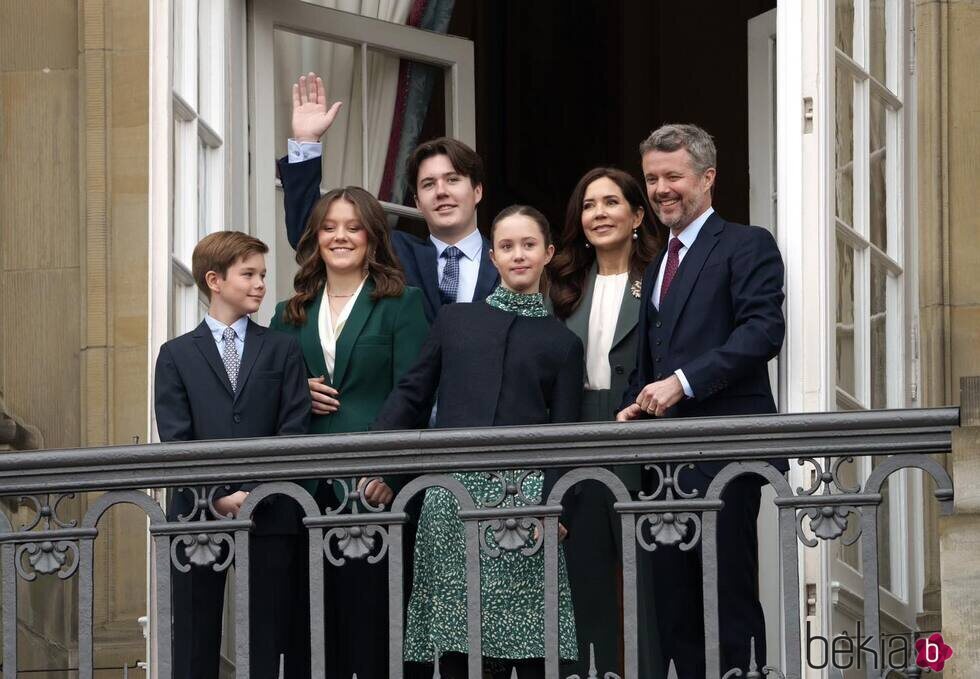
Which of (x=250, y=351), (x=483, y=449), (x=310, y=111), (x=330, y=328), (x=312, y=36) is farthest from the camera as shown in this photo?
(x=312, y=36)

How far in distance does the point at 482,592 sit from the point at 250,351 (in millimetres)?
956

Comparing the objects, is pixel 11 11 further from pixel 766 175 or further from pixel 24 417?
pixel 766 175

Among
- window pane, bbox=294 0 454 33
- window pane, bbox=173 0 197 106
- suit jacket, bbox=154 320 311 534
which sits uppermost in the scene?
window pane, bbox=294 0 454 33

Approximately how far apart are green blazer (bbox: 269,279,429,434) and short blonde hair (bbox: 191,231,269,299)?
0.28 meters

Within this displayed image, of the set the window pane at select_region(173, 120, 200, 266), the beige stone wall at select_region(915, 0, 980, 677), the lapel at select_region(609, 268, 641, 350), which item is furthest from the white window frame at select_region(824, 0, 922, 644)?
the window pane at select_region(173, 120, 200, 266)

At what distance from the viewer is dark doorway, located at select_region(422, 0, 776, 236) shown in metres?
11.5

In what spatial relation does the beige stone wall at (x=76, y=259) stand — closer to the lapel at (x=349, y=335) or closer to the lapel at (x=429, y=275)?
the lapel at (x=429, y=275)

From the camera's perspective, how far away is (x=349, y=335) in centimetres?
673

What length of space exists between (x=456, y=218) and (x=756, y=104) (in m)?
1.79

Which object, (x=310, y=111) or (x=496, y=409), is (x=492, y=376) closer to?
(x=496, y=409)

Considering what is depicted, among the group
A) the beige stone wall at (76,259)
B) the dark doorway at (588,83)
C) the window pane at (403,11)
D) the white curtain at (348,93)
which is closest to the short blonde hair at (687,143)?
the white curtain at (348,93)

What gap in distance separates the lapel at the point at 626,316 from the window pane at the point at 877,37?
1.27m

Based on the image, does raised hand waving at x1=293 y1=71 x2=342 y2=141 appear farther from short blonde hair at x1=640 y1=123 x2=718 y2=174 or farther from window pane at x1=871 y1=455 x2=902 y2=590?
window pane at x1=871 y1=455 x2=902 y2=590

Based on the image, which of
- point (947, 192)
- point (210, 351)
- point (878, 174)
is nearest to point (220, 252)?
point (210, 351)
